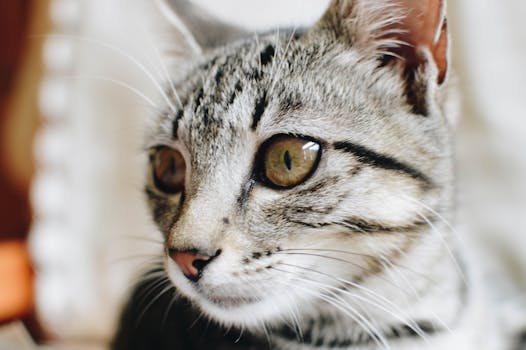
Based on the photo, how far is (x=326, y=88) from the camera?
18.3 inches

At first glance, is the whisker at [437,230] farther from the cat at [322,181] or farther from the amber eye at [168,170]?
the amber eye at [168,170]

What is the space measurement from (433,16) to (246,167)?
192 millimetres

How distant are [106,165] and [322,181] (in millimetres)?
479

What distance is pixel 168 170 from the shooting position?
542 mm

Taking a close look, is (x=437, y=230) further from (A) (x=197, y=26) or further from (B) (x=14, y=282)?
(B) (x=14, y=282)

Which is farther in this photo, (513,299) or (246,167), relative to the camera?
(513,299)

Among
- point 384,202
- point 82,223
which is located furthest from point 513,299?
point 82,223

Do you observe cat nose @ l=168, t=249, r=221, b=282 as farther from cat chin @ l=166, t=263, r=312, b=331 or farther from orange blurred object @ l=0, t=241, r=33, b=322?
orange blurred object @ l=0, t=241, r=33, b=322

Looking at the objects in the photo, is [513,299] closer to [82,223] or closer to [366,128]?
[366,128]

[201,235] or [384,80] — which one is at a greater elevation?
[384,80]

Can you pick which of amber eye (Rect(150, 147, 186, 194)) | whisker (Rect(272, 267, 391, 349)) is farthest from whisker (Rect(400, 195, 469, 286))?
amber eye (Rect(150, 147, 186, 194))

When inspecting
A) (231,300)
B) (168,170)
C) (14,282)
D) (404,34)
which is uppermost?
(404,34)

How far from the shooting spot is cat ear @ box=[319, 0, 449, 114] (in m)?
0.44

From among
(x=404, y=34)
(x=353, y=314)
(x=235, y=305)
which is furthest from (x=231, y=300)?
(x=404, y=34)
